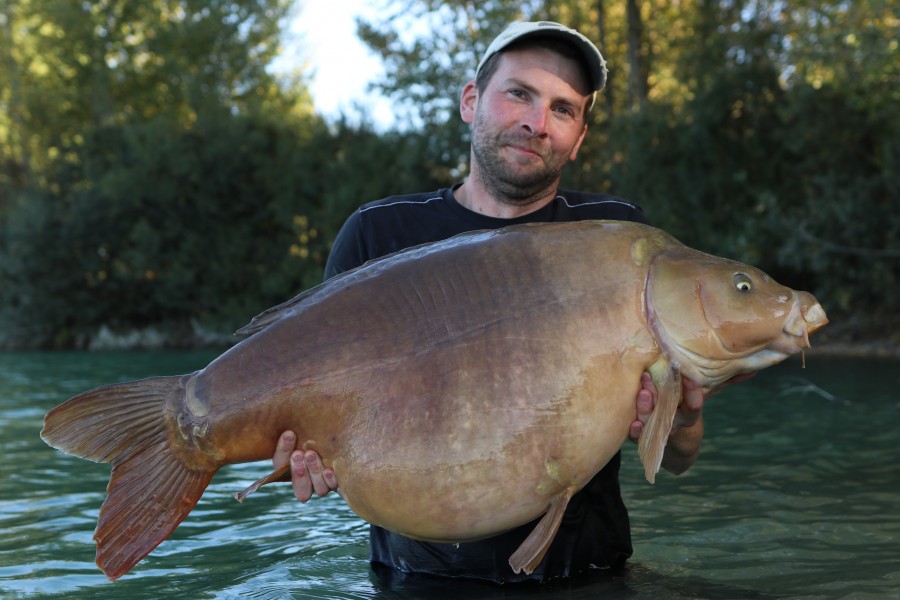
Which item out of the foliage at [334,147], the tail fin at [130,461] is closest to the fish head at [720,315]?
the tail fin at [130,461]

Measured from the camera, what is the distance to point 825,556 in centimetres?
443

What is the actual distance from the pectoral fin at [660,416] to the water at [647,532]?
0.89 metres

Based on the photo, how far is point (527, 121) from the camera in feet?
11.0

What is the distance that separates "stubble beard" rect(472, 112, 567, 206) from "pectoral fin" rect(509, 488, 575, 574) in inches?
46.1

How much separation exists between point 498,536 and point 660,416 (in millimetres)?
860

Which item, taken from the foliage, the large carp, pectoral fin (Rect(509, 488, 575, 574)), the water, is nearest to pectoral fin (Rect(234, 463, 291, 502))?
the large carp

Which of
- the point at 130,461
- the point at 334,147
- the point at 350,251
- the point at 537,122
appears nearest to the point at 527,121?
the point at 537,122

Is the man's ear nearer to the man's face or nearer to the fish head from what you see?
the man's face

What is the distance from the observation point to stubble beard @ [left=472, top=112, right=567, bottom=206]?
133 inches

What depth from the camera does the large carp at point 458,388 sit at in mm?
2615

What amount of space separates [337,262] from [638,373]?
4.20 ft

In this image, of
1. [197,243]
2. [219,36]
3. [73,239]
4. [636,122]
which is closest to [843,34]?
[636,122]

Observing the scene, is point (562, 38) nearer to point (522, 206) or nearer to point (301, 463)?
point (522, 206)

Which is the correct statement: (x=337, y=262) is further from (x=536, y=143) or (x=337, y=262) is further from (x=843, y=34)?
(x=843, y=34)
